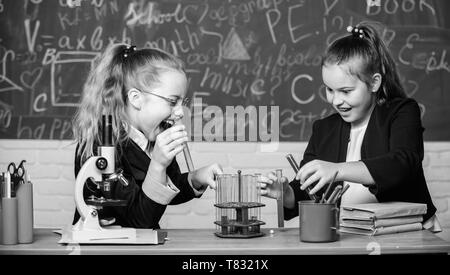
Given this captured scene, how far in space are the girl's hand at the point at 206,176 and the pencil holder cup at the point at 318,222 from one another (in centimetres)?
33

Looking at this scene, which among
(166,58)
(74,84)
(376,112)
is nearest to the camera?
(376,112)

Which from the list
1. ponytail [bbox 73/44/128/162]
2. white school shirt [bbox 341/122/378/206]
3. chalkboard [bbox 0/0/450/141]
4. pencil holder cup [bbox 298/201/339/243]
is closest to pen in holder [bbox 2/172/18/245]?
ponytail [bbox 73/44/128/162]

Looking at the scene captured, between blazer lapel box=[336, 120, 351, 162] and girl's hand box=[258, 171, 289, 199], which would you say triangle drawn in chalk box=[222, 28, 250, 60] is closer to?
blazer lapel box=[336, 120, 351, 162]

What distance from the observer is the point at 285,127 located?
2764 millimetres

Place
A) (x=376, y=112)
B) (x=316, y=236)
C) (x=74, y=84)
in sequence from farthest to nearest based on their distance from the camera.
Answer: (x=74, y=84) < (x=376, y=112) < (x=316, y=236)

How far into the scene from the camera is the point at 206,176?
1896 millimetres

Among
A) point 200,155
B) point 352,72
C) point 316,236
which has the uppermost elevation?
point 352,72

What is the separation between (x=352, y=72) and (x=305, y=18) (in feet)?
2.22

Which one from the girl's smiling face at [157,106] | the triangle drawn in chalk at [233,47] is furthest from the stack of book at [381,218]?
the triangle drawn in chalk at [233,47]

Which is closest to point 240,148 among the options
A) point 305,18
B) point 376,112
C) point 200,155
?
point 200,155

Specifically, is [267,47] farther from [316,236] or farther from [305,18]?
[316,236]

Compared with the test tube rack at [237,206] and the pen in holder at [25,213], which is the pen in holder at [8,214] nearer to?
the pen in holder at [25,213]

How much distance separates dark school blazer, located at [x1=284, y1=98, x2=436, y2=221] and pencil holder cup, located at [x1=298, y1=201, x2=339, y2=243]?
27cm

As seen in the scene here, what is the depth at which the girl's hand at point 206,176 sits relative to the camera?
1.87 meters
